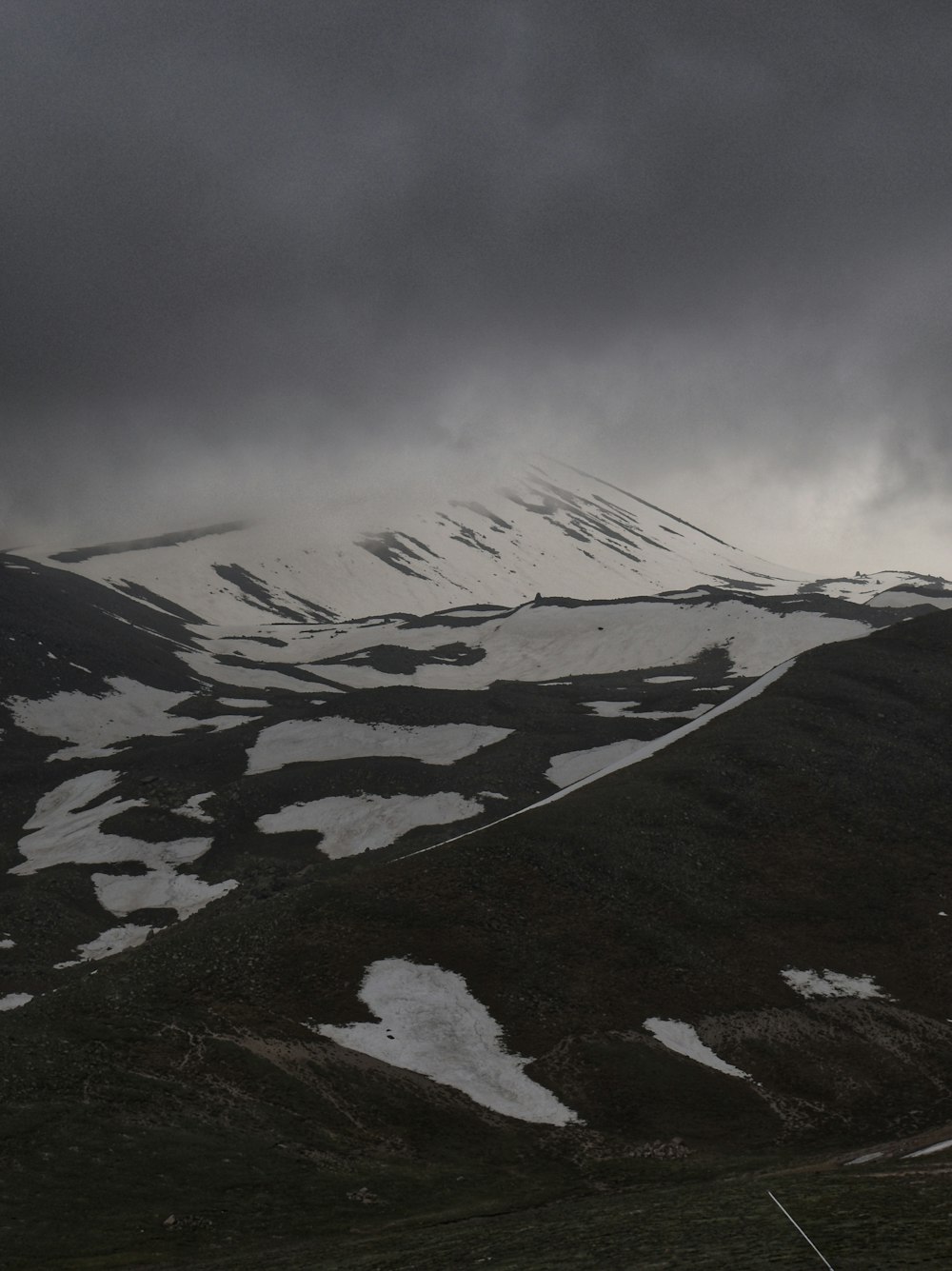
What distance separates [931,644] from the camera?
95.5m

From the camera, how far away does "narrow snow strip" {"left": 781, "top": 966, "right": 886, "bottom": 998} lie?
4628cm

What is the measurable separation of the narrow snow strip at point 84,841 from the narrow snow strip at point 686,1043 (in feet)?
182

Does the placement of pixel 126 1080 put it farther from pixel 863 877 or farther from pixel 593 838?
pixel 863 877

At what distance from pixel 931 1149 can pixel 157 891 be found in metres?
67.0

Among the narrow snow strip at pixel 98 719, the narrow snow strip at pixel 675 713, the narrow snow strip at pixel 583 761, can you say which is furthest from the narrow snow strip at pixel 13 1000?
the narrow snow strip at pixel 675 713

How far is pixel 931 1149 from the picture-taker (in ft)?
89.7

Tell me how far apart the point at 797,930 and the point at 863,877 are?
724 centimetres

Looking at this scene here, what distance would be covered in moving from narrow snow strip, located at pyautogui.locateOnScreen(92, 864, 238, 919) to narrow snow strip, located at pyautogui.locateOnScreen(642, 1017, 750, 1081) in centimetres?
4347

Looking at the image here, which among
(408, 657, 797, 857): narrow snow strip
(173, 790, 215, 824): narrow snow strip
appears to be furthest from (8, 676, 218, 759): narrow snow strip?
(408, 657, 797, 857): narrow snow strip

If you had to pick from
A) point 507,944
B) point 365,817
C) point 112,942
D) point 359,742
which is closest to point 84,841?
point 112,942

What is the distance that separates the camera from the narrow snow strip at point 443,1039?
124ft

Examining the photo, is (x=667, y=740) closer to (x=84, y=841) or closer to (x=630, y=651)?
(x=84, y=841)

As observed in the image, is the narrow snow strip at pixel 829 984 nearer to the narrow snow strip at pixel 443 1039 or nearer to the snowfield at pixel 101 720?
the narrow snow strip at pixel 443 1039

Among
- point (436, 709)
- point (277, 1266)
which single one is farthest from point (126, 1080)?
point (436, 709)
